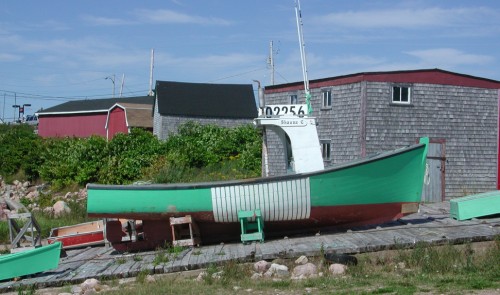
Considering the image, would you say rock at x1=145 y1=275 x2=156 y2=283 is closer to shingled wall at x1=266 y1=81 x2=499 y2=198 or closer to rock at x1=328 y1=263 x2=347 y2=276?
rock at x1=328 y1=263 x2=347 y2=276

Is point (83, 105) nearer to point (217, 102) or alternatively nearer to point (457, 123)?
point (217, 102)

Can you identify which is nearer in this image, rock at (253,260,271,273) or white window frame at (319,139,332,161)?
rock at (253,260,271,273)

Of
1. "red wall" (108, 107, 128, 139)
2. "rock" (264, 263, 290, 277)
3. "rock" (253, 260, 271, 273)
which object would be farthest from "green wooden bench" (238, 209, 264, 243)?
"red wall" (108, 107, 128, 139)

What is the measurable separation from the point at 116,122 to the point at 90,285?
125 ft

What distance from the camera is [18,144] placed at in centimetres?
3816

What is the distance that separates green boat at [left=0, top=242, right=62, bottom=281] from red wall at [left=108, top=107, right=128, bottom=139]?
115 feet

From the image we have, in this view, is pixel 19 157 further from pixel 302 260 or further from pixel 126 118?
pixel 302 260

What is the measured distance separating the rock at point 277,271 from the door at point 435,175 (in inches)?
475

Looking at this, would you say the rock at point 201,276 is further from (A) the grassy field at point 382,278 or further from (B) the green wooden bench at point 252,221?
(B) the green wooden bench at point 252,221

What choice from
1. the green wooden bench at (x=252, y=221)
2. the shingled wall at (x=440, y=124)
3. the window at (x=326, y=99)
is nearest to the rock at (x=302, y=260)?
the green wooden bench at (x=252, y=221)

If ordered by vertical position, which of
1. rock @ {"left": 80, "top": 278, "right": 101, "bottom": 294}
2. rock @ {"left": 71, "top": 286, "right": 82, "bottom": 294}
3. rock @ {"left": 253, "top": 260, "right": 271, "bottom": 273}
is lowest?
rock @ {"left": 71, "top": 286, "right": 82, "bottom": 294}

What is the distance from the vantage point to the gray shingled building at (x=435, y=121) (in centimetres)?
2286

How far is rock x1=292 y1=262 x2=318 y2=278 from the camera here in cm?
1115

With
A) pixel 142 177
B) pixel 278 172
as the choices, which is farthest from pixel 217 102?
pixel 278 172
